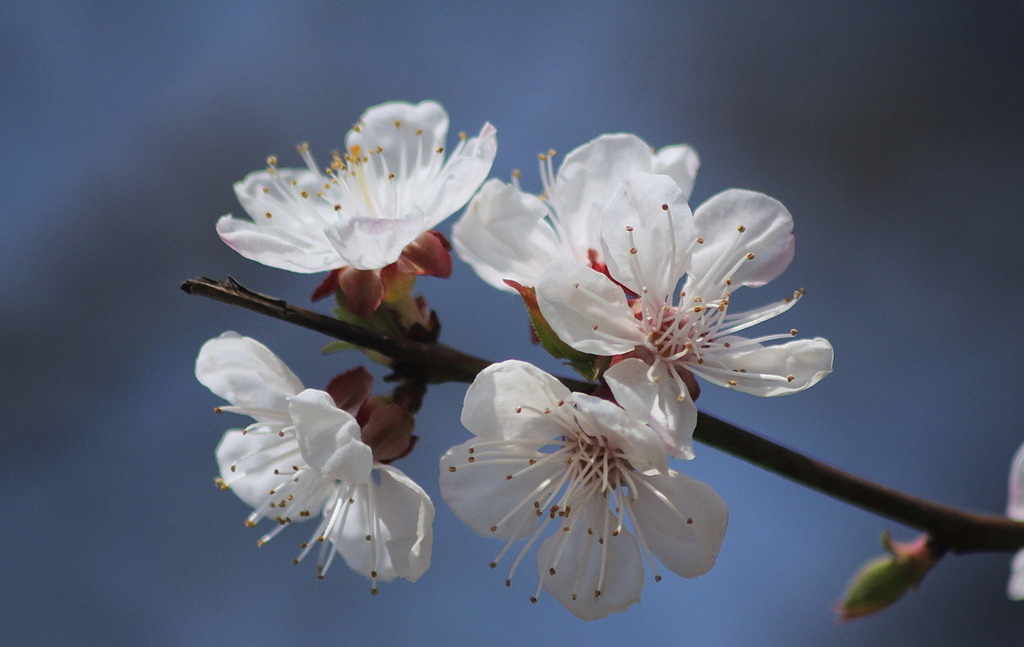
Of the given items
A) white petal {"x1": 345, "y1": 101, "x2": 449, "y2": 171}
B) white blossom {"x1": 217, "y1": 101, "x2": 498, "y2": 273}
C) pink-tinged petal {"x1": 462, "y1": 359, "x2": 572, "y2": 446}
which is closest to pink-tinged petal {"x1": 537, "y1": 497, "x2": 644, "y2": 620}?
pink-tinged petal {"x1": 462, "y1": 359, "x2": 572, "y2": 446}

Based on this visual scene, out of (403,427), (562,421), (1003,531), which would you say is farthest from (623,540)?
(1003,531)

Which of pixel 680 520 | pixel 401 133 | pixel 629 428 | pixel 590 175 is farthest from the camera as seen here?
pixel 401 133

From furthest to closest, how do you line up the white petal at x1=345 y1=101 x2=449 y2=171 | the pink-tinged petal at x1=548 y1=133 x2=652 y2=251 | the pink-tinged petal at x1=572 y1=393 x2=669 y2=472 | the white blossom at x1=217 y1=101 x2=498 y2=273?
1. the white petal at x1=345 y1=101 x2=449 y2=171
2. the pink-tinged petal at x1=548 y1=133 x2=652 y2=251
3. the white blossom at x1=217 y1=101 x2=498 y2=273
4. the pink-tinged petal at x1=572 y1=393 x2=669 y2=472

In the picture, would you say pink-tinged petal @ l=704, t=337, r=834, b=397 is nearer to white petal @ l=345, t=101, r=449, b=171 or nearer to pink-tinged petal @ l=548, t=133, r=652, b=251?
pink-tinged petal @ l=548, t=133, r=652, b=251

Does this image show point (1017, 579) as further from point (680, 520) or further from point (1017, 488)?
point (680, 520)

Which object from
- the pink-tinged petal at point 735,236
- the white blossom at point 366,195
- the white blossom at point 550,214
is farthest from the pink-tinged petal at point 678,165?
the white blossom at point 366,195

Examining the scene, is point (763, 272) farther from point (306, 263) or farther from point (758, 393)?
point (306, 263)

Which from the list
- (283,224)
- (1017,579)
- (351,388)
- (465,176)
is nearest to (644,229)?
(465,176)
